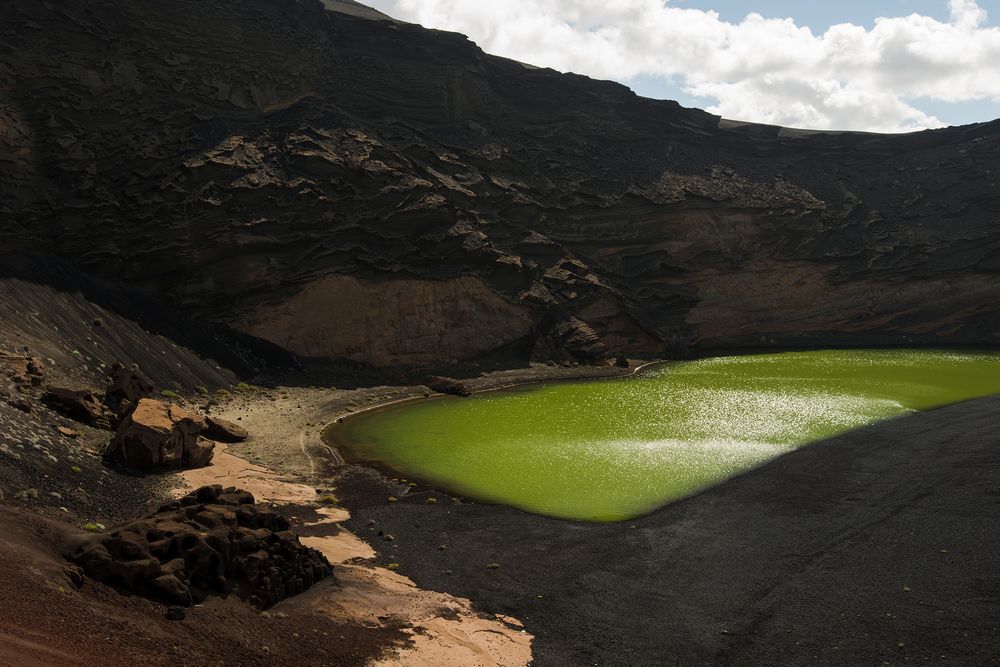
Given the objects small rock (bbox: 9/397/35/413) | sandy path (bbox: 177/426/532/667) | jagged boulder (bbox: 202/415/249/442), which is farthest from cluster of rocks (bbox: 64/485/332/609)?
jagged boulder (bbox: 202/415/249/442)

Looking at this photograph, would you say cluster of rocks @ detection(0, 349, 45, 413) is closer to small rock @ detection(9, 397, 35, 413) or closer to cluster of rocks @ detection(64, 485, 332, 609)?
small rock @ detection(9, 397, 35, 413)

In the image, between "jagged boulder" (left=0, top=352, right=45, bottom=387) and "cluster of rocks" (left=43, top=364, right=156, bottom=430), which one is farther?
"jagged boulder" (left=0, top=352, right=45, bottom=387)

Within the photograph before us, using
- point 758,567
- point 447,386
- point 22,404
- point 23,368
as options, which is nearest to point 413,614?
point 758,567

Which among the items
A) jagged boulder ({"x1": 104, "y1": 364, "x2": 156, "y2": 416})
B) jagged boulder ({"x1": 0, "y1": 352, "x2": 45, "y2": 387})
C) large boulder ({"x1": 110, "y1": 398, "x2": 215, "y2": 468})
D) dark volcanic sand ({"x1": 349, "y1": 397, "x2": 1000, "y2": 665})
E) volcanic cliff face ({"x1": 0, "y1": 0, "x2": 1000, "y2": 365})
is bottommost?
A: dark volcanic sand ({"x1": 349, "y1": 397, "x2": 1000, "y2": 665})

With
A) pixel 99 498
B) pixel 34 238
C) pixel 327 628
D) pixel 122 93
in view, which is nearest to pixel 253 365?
pixel 34 238

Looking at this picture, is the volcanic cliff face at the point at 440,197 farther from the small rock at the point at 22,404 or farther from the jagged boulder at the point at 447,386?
the small rock at the point at 22,404

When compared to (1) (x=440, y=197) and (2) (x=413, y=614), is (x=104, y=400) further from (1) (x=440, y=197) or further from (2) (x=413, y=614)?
(1) (x=440, y=197)

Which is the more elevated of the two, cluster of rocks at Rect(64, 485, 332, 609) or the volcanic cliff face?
the volcanic cliff face

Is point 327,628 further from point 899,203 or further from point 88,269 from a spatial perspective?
point 899,203
